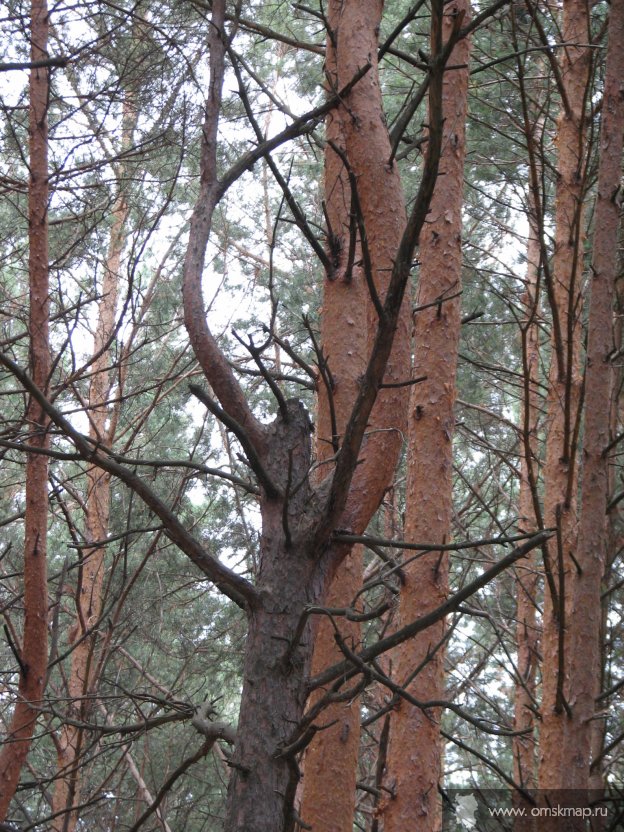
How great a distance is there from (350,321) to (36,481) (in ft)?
5.14

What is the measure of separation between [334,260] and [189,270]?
1.11m

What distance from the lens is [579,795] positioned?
98.2 inches

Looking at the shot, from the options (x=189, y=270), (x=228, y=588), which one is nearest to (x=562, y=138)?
(x=189, y=270)

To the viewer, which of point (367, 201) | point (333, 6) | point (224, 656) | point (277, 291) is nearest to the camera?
point (367, 201)

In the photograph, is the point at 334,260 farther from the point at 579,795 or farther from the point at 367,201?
the point at 579,795

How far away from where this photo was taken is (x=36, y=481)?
12.4 feet

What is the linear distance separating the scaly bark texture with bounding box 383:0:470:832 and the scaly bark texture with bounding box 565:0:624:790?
0.62 meters

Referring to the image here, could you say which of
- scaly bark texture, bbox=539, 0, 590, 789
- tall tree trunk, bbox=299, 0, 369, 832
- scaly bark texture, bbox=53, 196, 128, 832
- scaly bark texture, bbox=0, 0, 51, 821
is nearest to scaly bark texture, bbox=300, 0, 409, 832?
tall tree trunk, bbox=299, 0, 369, 832

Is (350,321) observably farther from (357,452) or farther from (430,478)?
(357,452)

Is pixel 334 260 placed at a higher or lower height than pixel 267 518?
higher

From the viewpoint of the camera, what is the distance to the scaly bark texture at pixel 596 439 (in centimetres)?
266

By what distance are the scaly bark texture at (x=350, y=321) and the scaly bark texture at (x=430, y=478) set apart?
38 cm

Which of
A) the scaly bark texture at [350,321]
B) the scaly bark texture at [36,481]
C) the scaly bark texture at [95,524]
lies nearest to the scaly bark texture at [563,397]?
the scaly bark texture at [350,321]

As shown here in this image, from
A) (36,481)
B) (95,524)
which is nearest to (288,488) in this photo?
(36,481)
